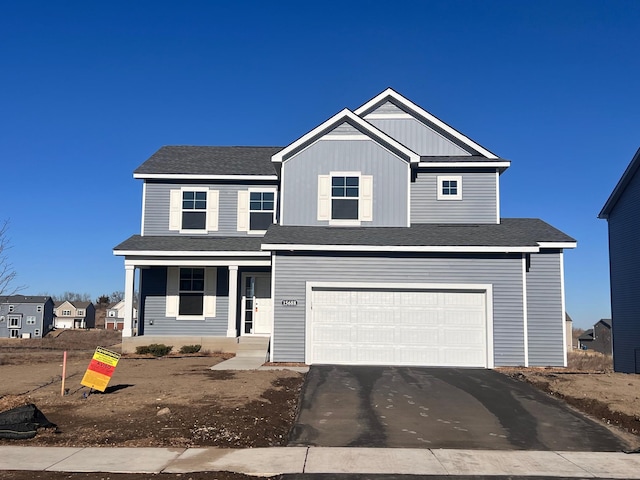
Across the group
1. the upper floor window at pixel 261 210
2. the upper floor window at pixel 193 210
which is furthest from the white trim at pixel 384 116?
the upper floor window at pixel 193 210

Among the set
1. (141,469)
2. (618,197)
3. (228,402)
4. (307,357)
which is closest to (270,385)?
(228,402)

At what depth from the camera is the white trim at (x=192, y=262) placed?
773 inches

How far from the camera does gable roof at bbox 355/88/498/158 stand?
797 inches

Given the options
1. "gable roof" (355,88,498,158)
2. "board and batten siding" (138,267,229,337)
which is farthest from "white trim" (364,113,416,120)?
"board and batten siding" (138,267,229,337)

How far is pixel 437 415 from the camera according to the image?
33.7 ft

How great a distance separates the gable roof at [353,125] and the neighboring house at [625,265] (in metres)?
10.4

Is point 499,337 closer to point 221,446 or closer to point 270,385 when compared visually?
point 270,385

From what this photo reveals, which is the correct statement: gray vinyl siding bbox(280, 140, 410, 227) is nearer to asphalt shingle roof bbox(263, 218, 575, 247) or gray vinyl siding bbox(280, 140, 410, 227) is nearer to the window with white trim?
asphalt shingle roof bbox(263, 218, 575, 247)

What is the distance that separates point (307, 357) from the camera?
16109 mm

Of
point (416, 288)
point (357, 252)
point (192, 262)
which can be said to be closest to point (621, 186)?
point (416, 288)

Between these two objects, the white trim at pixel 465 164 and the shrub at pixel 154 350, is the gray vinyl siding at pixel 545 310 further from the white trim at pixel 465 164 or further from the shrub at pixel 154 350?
the shrub at pixel 154 350

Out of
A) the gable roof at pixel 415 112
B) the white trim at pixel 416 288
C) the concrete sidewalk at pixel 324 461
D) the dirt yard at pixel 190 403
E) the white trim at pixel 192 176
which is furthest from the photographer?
the white trim at pixel 192 176

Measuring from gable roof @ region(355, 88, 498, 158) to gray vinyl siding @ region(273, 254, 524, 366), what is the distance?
5526mm

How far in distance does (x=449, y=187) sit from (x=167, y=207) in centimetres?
1068
